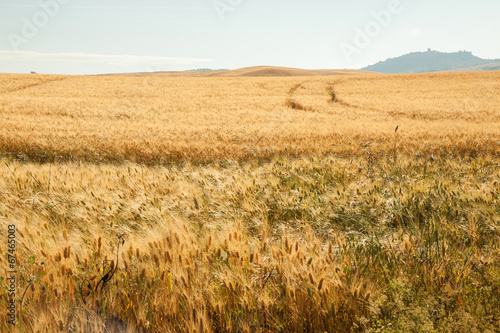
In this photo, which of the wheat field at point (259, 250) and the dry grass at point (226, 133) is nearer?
the wheat field at point (259, 250)

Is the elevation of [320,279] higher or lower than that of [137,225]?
higher

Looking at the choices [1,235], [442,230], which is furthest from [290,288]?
[1,235]

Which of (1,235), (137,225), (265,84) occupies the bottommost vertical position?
(137,225)

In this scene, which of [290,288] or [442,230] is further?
[442,230]

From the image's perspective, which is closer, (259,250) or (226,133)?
(259,250)

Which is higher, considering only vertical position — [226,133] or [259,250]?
[226,133]

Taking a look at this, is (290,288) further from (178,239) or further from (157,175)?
(157,175)

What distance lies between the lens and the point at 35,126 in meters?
12.6

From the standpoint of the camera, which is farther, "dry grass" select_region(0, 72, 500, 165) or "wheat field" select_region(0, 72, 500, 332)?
"dry grass" select_region(0, 72, 500, 165)

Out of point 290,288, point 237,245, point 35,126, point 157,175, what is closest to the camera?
point 290,288

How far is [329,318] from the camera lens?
1.45 m

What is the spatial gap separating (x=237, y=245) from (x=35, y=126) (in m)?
14.1

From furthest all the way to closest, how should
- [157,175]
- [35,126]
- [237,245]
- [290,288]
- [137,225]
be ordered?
[35,126], [157,175], [137,225], [237,245], [290,288]

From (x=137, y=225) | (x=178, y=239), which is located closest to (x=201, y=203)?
(x=137, y=225)
